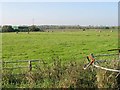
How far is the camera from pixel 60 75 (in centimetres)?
596

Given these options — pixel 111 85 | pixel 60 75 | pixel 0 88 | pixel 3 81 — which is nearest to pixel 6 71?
pixel 3 81

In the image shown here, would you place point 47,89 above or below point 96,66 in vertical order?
below

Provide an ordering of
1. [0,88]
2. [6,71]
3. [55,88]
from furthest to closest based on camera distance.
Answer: [6,71], [0,88], [55,88]

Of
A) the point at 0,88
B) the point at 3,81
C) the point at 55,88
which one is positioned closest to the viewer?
the point at 55,88

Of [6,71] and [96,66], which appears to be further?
[6,71]

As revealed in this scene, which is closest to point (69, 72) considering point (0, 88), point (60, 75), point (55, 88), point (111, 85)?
point (60, 75)

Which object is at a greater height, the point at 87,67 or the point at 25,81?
the point at 87,67

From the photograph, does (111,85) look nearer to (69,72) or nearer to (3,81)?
(69,72)

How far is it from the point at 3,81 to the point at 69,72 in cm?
167

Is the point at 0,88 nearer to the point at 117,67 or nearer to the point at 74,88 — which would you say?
the point at 74,88

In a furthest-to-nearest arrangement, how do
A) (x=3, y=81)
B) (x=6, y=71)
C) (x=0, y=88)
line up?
(x=6, y=71) < (x=3, y=81) < (x=0, y=88)

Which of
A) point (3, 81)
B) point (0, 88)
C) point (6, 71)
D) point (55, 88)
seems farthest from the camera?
point (6, 71)

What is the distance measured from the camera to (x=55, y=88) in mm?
5387

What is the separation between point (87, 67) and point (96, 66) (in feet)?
0.77
